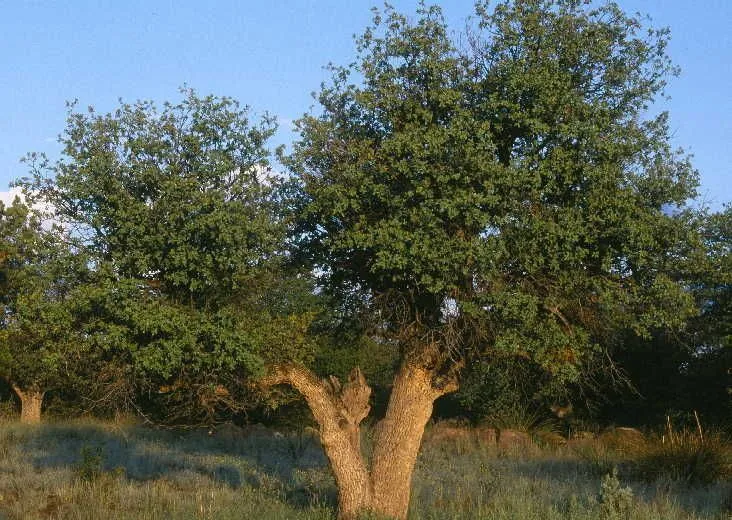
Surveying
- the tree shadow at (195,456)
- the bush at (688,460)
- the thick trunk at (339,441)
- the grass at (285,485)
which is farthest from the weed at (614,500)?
the bush at (688,460)

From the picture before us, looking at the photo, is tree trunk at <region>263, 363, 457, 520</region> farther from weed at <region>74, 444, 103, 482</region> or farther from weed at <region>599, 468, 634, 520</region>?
weed at <region>74, 444, 103, 482</region>

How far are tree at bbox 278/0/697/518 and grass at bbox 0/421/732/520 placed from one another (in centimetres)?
191

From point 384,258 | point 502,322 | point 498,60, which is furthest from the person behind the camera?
point 498,60

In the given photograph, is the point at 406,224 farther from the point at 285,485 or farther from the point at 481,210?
the point at 285,485

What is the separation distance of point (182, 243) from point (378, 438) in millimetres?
4007

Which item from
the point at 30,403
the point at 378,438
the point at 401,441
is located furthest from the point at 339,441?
the point at 30,403

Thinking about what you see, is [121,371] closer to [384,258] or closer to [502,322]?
[384,258]

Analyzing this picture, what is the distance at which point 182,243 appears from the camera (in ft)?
35.8

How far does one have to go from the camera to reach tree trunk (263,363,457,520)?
12.2m

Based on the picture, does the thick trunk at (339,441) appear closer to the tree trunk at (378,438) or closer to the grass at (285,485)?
the tree trunk at (378,438)

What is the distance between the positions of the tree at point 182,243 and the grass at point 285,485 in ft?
8.27

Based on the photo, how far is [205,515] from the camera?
42.2 feet

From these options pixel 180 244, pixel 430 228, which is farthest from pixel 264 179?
pixel 430 228

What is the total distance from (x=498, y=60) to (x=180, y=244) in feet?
16.1
